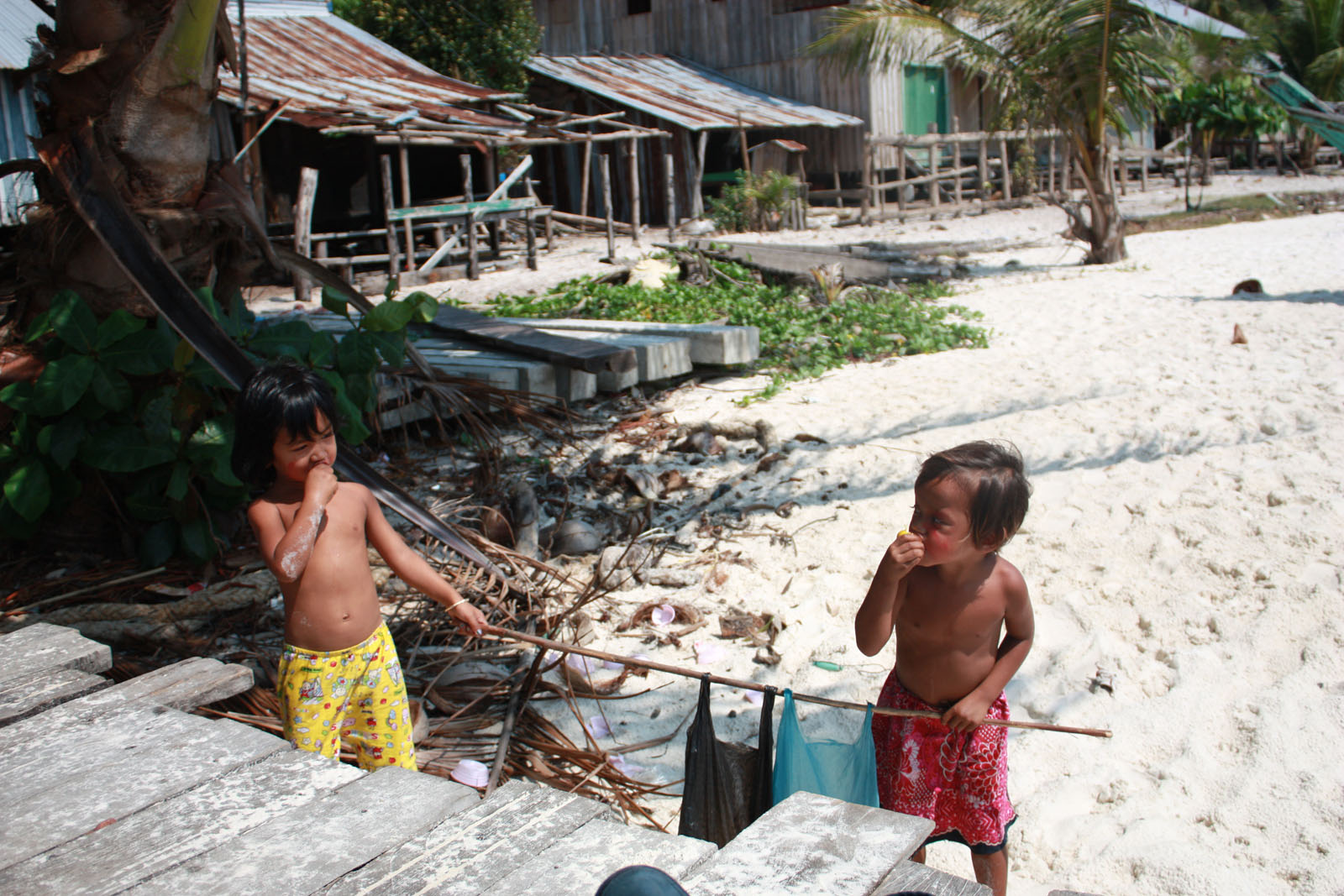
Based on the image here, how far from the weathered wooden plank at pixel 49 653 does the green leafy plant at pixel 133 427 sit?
4.56 ft

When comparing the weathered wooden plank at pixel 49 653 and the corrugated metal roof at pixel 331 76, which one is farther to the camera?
the corrugated metal roof at pixel 331 76

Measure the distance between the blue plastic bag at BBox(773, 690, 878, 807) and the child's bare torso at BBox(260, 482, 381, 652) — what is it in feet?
3.36

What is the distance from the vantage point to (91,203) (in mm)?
3521

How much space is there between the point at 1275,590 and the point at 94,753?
11.8 ft

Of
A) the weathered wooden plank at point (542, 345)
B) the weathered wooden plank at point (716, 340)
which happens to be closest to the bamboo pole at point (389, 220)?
the weathered wooden plank at point (542, 345)

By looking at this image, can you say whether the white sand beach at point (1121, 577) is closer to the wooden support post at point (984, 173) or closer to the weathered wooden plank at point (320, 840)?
the weathered wooden plank at point (320, 840)

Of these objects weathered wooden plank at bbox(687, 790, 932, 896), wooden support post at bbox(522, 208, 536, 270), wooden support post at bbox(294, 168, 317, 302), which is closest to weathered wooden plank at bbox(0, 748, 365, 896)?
weathered wooden plank at bbox(687, 790, 932, 896)

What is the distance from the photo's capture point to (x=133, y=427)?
3.74 m

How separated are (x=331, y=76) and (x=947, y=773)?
543 inches

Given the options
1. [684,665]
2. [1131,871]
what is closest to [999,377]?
[684,665]

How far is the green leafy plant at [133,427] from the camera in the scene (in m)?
3.66

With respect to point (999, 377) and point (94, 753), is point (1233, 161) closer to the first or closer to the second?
point (999, 377)

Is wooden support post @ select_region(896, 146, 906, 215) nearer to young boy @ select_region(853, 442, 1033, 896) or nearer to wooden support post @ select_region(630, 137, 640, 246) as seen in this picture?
wooden support post @ select_region(630, 137, 640, 246)

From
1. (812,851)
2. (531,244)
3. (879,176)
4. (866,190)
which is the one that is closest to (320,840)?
(812,851)
